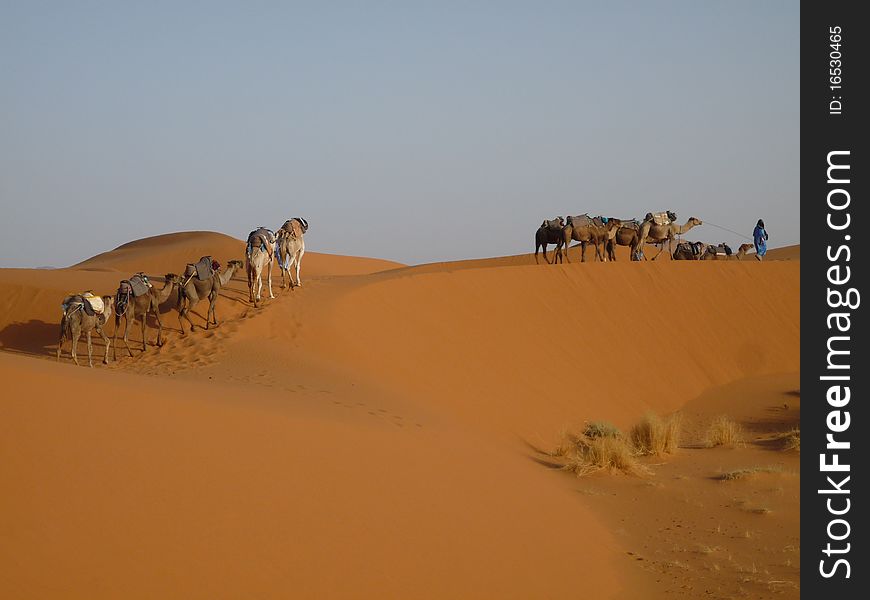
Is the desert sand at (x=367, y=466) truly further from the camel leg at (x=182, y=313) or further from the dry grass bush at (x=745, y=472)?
the camel leg at (x=182, y=313)

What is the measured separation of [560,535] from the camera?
912 cm

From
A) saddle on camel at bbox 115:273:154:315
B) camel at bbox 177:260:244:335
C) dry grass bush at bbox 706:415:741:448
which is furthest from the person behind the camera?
camel at bbox 177:260:244:335

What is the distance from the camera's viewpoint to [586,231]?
29.3 meters

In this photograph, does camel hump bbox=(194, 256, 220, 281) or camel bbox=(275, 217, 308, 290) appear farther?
camel bbox=(275, 217, 308, 290)

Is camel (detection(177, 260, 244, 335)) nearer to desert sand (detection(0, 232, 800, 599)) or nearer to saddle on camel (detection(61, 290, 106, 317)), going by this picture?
desert sand (detection(0, 232, 800, 599))

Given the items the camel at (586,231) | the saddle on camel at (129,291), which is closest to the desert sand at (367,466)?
the saddle on camel at (129,291)

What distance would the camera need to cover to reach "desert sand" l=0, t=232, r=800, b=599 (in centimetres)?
627

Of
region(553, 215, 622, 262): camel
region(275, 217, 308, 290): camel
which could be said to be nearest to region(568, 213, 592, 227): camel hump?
region(553, 215, 622, 262): camel

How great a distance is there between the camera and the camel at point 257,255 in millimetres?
19797

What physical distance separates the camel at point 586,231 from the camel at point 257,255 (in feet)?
37.1

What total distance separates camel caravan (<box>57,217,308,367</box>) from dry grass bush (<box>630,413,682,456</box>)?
9184 millimetres
